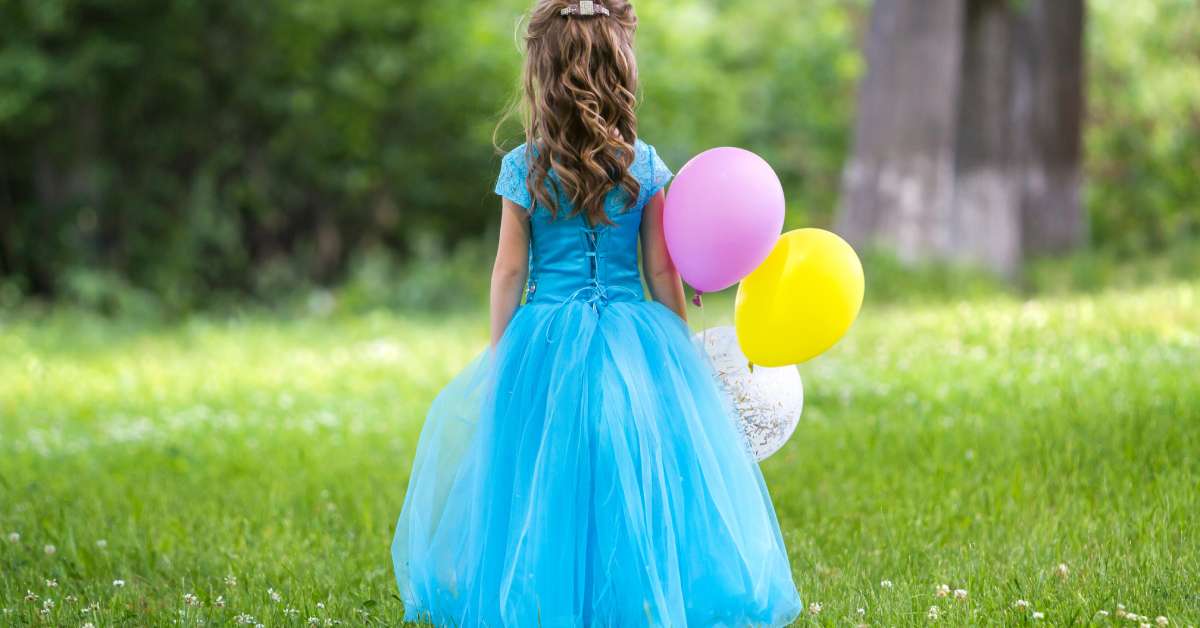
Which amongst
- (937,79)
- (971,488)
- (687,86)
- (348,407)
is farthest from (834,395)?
(687,86)

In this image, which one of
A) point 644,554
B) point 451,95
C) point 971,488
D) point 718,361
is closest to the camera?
point 644,554

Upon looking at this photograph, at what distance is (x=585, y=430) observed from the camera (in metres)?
3.29

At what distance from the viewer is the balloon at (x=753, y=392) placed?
12.3 ft

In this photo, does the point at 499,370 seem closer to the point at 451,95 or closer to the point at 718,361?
the point at 718,361

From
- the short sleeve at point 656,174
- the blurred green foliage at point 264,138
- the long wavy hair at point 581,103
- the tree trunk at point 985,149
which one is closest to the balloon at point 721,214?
the short sleeve at point 656,174

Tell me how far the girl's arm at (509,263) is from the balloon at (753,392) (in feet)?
1.88

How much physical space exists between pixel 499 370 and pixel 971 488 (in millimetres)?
2159

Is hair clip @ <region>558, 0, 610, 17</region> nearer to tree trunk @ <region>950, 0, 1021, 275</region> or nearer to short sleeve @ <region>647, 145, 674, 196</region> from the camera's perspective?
short sleeve @ <region>647, 145, 674, 196</region>

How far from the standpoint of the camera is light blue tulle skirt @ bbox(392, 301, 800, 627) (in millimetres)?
3205

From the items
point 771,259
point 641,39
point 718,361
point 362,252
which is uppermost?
point 641,39

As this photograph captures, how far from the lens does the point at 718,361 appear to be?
149 inches

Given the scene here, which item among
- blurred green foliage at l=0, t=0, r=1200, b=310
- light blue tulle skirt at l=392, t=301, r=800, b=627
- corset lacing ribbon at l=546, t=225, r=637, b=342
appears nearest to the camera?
light blue tulle skirt at l=392, t=301, r=800, b=627

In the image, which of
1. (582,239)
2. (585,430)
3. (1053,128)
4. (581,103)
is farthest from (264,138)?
(585,430)

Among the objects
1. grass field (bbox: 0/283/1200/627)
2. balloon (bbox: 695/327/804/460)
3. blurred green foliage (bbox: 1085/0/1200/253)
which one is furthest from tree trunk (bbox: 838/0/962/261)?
balloon (bbox: 695/327/804/460)
